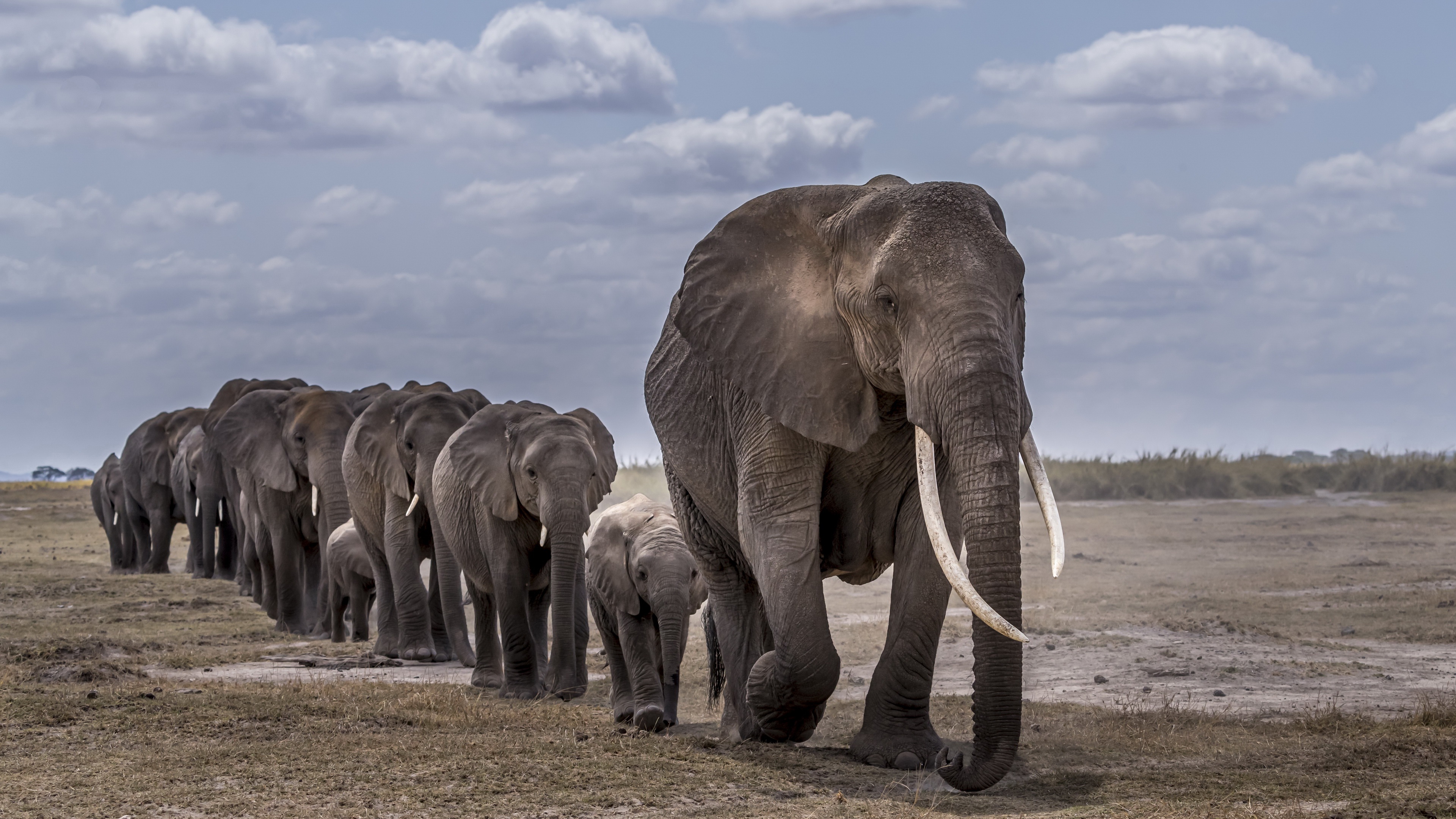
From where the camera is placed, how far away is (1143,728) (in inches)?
356

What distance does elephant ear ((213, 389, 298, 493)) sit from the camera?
61.9 feet

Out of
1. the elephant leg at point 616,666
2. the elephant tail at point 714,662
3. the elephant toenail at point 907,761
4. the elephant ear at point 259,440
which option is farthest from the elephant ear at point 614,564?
the elephant ear at point 259,440

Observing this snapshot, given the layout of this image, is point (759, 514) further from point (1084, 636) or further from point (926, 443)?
point (1084, 636)

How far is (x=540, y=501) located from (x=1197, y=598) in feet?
29.5

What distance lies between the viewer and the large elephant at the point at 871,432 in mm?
6270

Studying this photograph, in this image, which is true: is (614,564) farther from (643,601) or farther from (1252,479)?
(1252,479)

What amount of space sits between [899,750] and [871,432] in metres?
1.58

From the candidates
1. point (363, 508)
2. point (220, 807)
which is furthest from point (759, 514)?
point (363, 508)

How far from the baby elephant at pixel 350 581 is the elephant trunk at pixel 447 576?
89.4 inches

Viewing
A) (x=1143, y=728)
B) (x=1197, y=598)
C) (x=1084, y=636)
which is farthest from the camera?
(x=1197, y=598)

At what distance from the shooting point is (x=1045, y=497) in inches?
258

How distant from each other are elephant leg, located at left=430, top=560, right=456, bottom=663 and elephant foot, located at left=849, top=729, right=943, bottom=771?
25.2 feet

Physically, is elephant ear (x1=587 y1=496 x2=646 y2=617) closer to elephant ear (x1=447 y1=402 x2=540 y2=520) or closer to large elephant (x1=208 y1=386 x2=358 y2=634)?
elephant ear (x1=447 y1=402 x2=540 y2=520)

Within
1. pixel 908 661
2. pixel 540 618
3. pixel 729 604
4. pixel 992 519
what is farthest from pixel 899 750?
pixel 540 618
